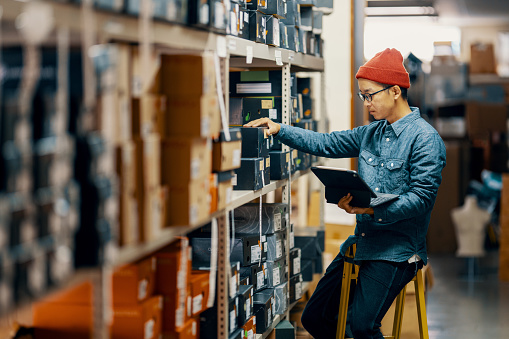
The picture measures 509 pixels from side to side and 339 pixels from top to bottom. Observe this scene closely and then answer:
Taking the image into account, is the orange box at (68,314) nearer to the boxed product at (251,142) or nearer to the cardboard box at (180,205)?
the cardboard box at (180,205)

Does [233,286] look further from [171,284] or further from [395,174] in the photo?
[395,174]

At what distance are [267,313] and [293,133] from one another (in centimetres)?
96

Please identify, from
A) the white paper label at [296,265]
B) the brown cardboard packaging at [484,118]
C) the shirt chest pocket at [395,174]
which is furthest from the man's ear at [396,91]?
the brown cardboard packaging at [484,118]

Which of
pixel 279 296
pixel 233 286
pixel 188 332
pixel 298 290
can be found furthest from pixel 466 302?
pixel 188 332

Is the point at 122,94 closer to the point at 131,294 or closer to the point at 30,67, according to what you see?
the point at 30,67

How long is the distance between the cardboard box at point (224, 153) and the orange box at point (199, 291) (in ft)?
1.40

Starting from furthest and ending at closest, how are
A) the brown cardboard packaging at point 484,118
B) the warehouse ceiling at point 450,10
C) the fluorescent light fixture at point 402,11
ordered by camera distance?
the brown cardboard packaging at point 484,118 → the fluorescent light fixture at point 402,11 → the warehouse ceiling at point 450,10

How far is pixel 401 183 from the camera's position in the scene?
3160 mm

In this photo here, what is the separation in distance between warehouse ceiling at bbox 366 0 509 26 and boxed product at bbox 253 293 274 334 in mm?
5552

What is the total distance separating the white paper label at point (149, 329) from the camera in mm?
2076

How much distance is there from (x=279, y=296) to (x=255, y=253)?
43cm

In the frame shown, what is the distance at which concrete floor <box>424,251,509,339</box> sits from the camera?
17.4 ft

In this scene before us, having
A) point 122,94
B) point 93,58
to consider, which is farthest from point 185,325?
point 93,58

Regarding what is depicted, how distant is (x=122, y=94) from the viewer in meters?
1.74
